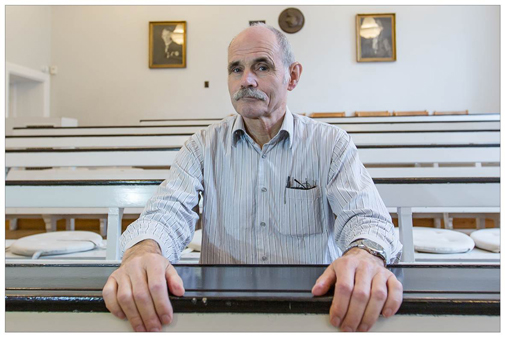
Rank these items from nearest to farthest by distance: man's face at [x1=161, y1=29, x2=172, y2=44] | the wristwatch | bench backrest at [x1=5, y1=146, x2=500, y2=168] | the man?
the wristwatch < the man < bench backrest at [x1=5, y1=146, x2=500, y2=168] < man's face at [x1=161, y1=29, x2=172, y2=44]

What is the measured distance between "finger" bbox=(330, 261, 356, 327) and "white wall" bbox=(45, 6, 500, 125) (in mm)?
7818

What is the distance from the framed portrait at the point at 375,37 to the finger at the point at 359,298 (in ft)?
26.4

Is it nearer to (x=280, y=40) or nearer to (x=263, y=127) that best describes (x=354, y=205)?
(x=263, y=127)

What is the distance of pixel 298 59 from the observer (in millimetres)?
8461

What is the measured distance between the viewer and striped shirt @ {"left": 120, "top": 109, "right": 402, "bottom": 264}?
4.16ft

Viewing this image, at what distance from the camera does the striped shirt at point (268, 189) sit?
1268 millimetres

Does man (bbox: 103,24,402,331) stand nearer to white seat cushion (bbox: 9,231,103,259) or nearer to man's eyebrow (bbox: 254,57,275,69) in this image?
man's eyebrow (bbox: 254,57,275,69)

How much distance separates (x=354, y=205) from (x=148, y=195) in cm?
78

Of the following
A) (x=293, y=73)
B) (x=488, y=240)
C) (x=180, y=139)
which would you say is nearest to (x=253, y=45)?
(x=293, y=73)

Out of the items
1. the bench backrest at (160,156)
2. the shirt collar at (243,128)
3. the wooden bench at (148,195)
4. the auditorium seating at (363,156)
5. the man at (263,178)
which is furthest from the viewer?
the bench backrest at (160,156)

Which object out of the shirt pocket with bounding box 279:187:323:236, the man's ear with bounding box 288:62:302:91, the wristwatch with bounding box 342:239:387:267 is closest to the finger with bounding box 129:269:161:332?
the wristwatch with bounding box 342:239:387:267

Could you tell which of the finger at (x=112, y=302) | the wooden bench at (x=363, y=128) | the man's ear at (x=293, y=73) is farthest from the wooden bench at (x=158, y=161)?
the finger at (x=112, y=302)

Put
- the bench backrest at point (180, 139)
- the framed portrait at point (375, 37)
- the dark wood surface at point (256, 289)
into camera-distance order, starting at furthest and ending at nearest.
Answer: the framed portrait at point (375, 37) → the bench backrest at point (180, 139) → the dark wood surface at point (256, 289)

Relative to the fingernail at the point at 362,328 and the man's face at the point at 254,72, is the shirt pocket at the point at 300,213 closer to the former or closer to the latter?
the man's face at the point at 254,72
